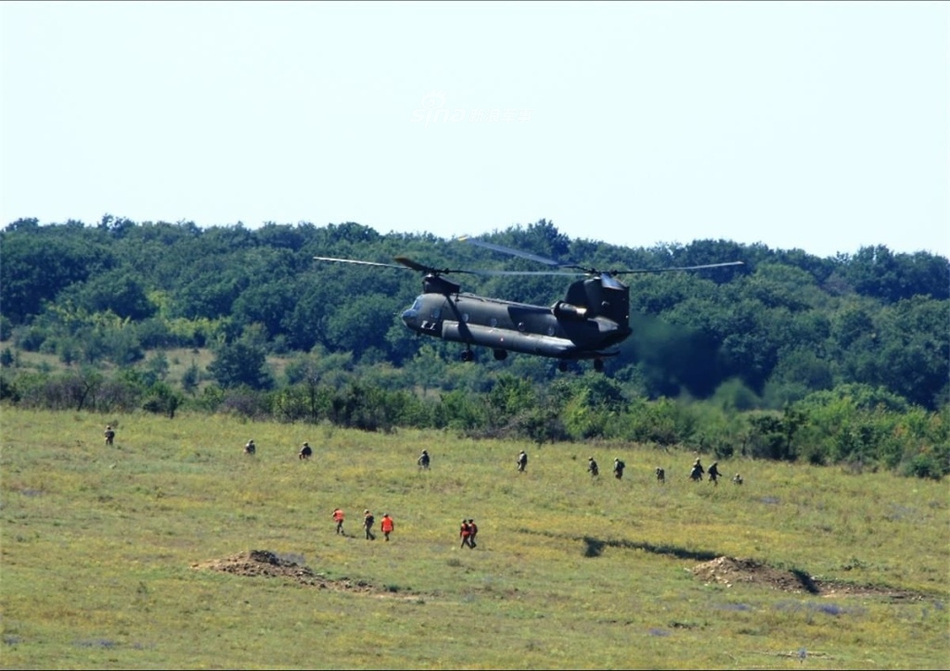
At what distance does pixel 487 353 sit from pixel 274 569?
72.9 metres

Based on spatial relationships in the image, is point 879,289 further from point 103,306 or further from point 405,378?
point 103,306

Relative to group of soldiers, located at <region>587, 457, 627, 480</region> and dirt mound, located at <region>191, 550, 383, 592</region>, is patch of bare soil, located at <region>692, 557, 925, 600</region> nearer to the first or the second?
dirt mound, located at <region>191, 550, 383, 592</region>

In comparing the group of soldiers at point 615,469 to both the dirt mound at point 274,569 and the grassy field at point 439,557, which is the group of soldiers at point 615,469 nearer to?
the grassy field at point 439,557

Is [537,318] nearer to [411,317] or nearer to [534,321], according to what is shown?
[534,321]

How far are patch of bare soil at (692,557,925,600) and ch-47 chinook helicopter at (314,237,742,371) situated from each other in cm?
703

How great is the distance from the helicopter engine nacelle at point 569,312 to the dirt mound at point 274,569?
9426 millimetres

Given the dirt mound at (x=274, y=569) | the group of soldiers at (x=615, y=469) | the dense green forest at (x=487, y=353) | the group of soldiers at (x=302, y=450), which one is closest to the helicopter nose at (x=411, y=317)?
the dirt mound at (x=274, y=569)

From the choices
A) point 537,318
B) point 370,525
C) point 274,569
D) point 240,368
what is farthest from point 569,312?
point 240,368

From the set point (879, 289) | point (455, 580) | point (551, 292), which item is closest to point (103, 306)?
point (551, 292)

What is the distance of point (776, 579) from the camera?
181 ft

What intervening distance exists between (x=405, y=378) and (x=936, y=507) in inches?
2195

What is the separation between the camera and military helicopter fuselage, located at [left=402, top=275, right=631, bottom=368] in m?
52.7

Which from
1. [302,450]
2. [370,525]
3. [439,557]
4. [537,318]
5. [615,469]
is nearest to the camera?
[537,318]

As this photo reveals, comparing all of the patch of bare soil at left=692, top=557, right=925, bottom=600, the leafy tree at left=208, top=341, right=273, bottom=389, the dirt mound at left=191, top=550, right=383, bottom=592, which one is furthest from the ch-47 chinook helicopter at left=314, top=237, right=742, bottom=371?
the leafy tree at left=208, top=341, right=273, bottom=389
